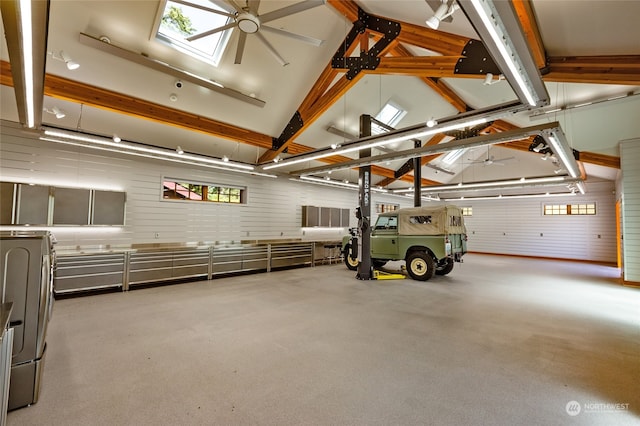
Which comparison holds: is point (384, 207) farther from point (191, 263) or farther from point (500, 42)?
point (500, 42)

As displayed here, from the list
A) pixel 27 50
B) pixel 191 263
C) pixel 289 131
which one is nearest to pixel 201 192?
pixel 191 263

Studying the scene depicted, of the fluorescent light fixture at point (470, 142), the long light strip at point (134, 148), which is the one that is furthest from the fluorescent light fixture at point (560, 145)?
the long light strip at point (134, 148)

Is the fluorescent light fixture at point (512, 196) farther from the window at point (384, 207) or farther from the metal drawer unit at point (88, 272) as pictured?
the metal drawer unit at point (88, 272)

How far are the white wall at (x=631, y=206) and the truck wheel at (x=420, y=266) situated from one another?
4.74 metres

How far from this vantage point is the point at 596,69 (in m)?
3.71

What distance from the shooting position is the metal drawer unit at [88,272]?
16.7 ft

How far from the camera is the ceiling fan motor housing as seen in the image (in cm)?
308

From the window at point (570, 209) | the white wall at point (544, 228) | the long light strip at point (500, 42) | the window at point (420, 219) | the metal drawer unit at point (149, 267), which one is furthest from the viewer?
the window at point (570, 209)

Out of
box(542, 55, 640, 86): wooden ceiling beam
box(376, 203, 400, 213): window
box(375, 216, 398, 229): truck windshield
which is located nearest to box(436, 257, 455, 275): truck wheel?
box(375, 216, 398, 229): truck windshield

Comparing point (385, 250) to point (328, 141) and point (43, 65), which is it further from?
point (43, 65)

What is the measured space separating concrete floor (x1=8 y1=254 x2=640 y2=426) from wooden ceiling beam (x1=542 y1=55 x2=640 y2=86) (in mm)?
3482

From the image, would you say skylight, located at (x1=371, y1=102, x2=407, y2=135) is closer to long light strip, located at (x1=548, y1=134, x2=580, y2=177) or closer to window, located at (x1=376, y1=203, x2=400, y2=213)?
long light strip, located at (x1=548, y1=134, x2=580, y2=177)

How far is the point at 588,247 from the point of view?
1144 cm

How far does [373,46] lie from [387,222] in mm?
4855
